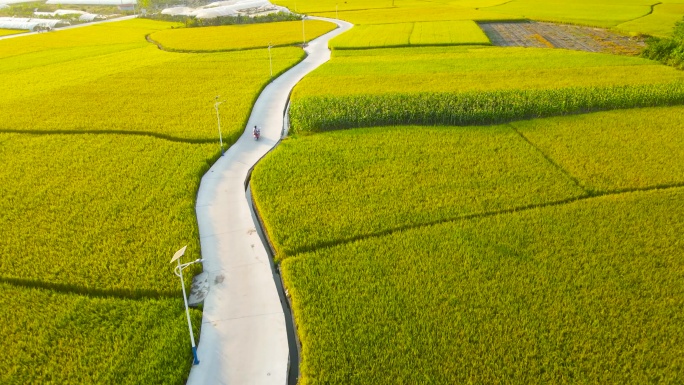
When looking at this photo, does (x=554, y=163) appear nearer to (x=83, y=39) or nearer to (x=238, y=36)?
(x=238, y=36)

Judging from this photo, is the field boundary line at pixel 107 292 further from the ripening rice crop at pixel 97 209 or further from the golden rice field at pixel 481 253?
the golden rice field at pixel 481 253

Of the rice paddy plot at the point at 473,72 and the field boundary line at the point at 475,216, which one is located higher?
the rice paddy plot at the point at 473,72

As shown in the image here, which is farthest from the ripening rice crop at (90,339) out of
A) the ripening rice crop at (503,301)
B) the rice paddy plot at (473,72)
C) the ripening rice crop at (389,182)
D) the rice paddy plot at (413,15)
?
the rice paddy plot at (413,15)

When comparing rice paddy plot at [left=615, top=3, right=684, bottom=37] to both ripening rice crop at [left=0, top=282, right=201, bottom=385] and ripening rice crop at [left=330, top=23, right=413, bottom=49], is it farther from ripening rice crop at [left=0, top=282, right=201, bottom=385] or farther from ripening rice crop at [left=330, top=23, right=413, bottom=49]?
ripening rice crop at [left=0, top=282, right=201, bottom=385]

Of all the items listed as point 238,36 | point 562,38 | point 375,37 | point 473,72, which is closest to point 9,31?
point 238,36

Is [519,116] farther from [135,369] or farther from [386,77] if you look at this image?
[135,369]

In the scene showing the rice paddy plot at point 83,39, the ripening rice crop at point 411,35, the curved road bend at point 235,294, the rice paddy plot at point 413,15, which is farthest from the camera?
the rice paddy plot at point 413,15

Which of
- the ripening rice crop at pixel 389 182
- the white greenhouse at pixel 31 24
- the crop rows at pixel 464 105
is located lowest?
the ripening rice crop at pixel 389 182

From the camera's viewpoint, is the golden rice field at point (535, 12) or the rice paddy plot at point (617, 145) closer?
the rice paddy plot at point (617, 145)
